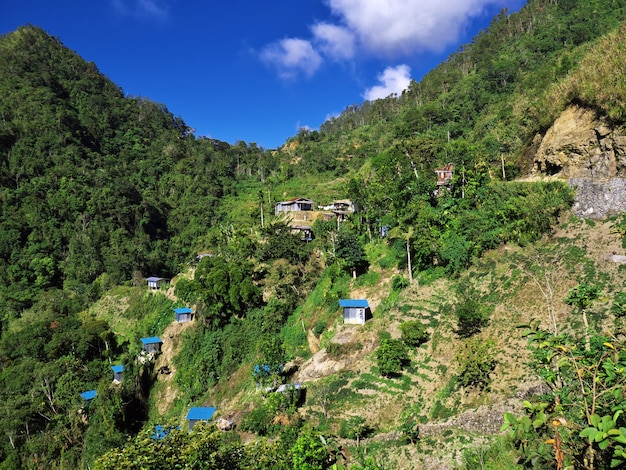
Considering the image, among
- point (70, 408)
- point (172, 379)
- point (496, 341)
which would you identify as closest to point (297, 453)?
point (496, 341)

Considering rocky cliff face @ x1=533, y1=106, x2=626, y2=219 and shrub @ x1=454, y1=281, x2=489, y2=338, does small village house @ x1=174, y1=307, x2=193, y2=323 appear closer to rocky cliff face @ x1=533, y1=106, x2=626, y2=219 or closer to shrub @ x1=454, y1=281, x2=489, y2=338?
shrub @ x1=454, y1=281, x2=489, y2=338

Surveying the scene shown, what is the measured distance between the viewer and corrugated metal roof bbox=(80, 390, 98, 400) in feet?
121

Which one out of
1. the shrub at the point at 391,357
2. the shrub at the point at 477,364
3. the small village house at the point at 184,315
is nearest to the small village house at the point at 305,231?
the small village house at the point at 184,315

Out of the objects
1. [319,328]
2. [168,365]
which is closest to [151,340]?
[168,365]

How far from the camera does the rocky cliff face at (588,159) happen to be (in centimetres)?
2303

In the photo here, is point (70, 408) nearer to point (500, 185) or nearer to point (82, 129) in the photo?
point (500, 185)

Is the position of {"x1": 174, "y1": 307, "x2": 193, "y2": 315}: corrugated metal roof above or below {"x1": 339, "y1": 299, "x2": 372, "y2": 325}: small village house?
below

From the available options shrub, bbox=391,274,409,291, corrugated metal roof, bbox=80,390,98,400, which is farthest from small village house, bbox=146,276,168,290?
shrub, bbox=391,274,409,291

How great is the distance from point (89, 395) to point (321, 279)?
24.9m

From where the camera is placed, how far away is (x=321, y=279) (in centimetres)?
3906

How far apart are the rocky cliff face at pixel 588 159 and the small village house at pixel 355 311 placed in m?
15.0

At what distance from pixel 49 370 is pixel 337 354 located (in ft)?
96.2

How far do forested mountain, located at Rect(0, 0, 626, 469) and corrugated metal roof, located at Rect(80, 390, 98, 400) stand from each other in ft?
2.87

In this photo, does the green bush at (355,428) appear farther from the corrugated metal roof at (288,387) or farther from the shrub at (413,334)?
the shrub at (413,334)
